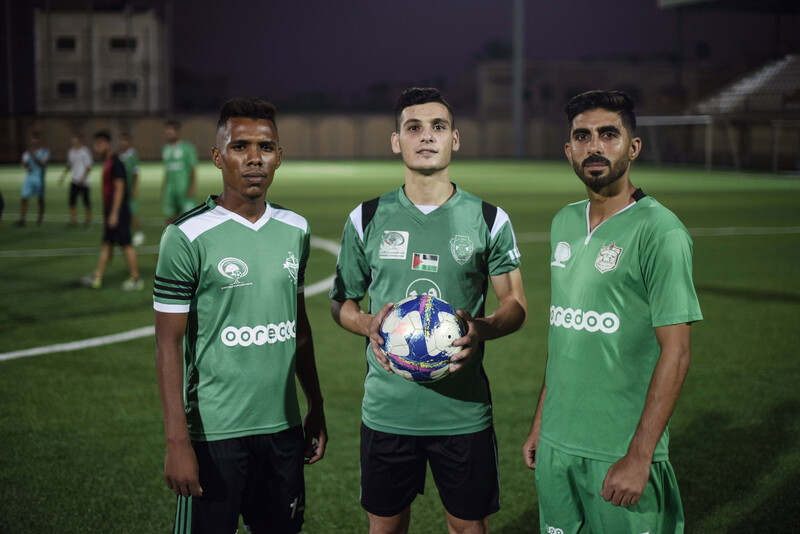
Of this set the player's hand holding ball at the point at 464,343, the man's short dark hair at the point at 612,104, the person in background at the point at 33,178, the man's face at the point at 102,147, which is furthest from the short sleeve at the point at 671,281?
the person in background at the point at 33,178

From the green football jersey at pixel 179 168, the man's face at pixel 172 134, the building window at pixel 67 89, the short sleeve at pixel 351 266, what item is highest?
the building window at pixel 67 89

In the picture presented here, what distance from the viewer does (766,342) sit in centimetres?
773

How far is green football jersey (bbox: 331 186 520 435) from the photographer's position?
3.13 meters

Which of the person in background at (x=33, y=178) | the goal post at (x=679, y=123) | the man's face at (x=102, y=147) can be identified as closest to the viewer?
the man's face at (x=102, y=147)

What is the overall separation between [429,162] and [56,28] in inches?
2520

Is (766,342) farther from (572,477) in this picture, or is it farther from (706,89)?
(706,89)

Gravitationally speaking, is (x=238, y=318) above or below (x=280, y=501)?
above

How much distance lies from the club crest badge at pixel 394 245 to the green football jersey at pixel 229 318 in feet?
1.48

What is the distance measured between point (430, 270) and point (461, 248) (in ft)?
0.51

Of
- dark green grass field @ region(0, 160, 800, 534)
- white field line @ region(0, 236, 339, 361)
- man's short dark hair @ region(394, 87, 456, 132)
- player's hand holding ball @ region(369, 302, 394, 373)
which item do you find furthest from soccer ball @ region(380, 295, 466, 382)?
white field line @ region(0, 236, 339, 361)

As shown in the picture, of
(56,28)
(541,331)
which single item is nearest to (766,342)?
(541,331)

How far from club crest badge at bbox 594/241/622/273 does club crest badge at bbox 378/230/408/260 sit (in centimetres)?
82

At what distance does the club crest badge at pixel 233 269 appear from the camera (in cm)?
284

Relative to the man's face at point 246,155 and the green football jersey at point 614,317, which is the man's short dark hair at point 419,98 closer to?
the man's face at point 246,155
